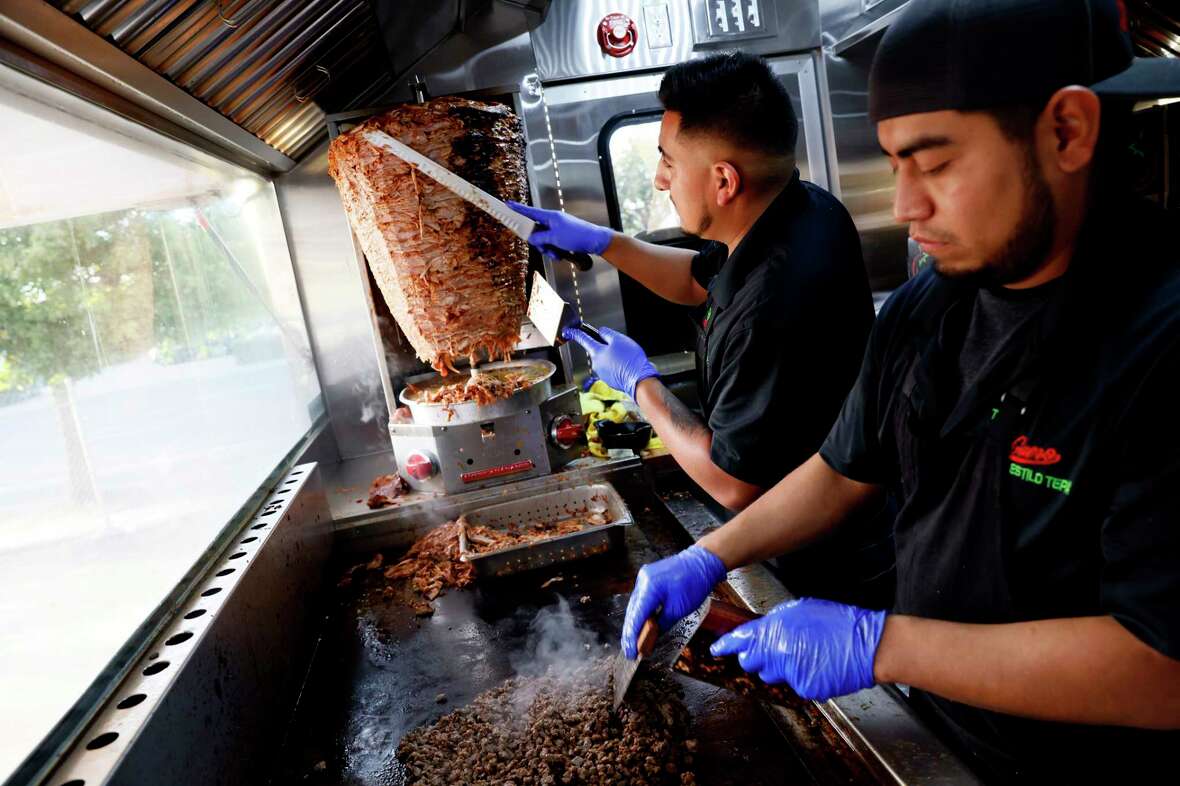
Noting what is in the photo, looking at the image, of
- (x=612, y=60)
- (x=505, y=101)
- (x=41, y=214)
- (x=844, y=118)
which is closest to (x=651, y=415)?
(x=505, y=101)

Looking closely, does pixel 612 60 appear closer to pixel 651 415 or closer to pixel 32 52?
pixel 651 415

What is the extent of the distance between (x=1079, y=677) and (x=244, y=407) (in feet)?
8.62

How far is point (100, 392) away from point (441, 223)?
3.57 feet

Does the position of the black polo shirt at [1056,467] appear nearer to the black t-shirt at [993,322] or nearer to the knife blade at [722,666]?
the black t-shirt at [993,322]

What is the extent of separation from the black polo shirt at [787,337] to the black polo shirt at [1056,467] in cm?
45

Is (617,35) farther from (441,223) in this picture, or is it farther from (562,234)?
(441,223)

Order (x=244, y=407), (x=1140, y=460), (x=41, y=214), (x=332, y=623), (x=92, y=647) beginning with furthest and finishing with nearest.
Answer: (x=244, y=407) < (x=332, y=623) < (x=41, y=214) < (x=92, y=647) < (x=1140, y=460)

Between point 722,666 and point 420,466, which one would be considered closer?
point 722,666

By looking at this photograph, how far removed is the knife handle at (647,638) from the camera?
1.55 metres

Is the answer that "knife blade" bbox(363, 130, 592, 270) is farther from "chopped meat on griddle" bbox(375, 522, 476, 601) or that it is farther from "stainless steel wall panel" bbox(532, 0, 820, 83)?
"stainless steel wall panel" bbox(532, 0, 820, 83)

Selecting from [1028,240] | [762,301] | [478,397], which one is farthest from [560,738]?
[478,397]

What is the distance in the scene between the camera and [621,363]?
8.38 ft

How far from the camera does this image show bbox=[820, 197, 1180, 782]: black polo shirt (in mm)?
968

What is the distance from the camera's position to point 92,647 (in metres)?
1.37
